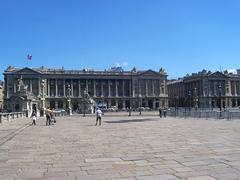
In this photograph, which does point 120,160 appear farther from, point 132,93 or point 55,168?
point 132,93

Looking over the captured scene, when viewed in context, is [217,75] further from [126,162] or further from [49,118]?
[126,162]

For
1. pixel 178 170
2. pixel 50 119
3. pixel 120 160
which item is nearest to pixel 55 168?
pixel 120 160

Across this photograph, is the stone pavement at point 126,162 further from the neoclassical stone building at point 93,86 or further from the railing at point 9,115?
the neoclassical stone building at point 93,86

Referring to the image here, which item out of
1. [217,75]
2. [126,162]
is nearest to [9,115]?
[126,162]

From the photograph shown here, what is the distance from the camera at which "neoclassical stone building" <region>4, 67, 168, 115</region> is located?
570 feet

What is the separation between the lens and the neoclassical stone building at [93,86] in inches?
6841

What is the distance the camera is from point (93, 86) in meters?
185

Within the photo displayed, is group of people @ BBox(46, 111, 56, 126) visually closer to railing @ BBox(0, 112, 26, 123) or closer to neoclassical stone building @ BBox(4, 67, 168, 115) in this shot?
railing @ BBox(0, 112, 26, 123)

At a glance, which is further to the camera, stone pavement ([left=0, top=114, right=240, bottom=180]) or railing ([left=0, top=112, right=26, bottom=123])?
railing ([left=0, top=112, right=26, bottom=123])

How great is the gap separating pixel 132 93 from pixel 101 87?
1492cm

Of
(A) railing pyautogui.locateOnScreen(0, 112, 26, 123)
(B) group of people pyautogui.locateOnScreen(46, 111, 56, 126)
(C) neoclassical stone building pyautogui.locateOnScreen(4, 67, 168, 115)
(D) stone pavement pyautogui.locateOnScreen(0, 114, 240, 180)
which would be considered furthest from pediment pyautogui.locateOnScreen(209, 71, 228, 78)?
(D) stone pavement pyautogui.locateOnScreen(0, 114, 240, 180)

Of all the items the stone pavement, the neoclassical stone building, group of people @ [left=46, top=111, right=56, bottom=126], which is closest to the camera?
the stone pavement

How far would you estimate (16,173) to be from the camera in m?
11.6

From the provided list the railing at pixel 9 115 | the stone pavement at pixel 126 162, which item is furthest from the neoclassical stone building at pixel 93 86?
the stone pavement at pixel 126 162
